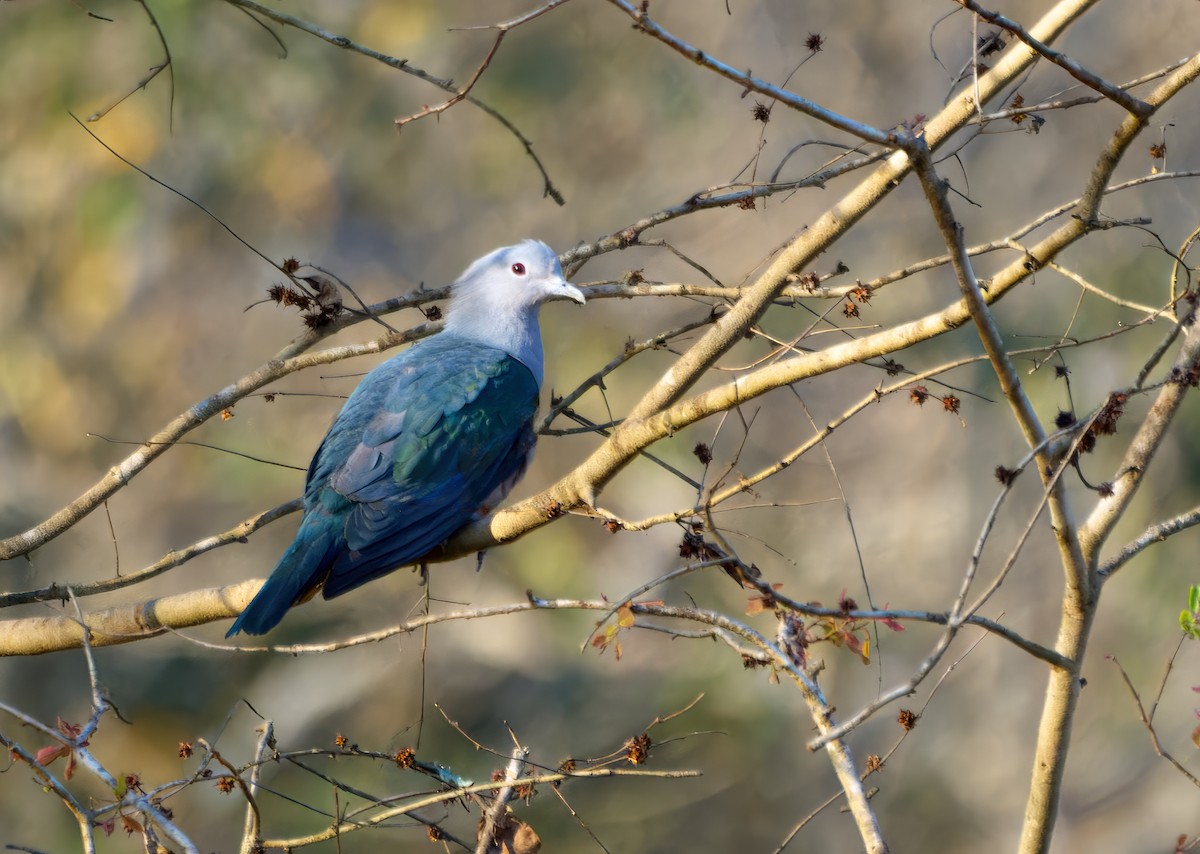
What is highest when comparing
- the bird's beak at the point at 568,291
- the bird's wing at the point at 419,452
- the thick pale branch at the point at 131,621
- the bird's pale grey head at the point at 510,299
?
the bird's pale grey head at the point at 510,299

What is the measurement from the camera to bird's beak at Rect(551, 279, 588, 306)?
417 cm

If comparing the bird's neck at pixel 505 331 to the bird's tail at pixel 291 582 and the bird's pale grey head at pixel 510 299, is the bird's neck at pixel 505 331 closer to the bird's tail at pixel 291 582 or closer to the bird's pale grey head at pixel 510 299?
the bird's pale grey head at pixel 510 299

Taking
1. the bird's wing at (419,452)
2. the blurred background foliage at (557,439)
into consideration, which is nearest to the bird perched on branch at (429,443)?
the bird's wing at (419,452)

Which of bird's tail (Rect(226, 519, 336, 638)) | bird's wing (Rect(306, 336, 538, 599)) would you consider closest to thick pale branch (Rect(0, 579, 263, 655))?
bird's tail (Rect(226, 519, 336, 638))

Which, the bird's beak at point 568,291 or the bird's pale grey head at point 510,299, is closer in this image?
the bird's beak at point 568,291

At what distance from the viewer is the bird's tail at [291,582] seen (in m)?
3.33

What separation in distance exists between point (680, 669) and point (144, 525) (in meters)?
3.80

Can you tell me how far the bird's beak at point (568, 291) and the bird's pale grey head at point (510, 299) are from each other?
0.02 meters

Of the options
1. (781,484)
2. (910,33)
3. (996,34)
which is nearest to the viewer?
(996,34)

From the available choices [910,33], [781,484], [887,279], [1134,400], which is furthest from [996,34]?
[910,33]

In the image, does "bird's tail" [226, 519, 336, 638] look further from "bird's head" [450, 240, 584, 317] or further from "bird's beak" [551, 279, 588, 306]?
"bird's head" [450, 240, 584, 317]

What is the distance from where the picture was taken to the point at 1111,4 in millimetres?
7746

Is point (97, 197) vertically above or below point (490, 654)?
above

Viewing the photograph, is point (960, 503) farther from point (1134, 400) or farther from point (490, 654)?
point (490, 654)
